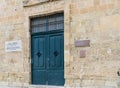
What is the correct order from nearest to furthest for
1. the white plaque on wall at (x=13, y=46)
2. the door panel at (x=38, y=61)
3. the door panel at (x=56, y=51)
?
the door panel at (x=56, y=51) < the door panel at (x=38, y=61) < the white plaque on wall at (x=13, y=46)

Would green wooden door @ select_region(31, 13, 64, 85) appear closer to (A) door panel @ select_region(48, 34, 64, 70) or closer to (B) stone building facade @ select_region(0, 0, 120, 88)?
(A) door panel @ select_region(48, 34, 64, 70)

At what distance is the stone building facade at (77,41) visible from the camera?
9.83 metres

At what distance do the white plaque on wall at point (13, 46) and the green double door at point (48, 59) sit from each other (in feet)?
2.14

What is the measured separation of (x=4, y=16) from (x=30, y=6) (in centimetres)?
172

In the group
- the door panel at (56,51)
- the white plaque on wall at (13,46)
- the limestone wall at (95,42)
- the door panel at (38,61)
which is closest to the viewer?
the limestone wall at (95,42)

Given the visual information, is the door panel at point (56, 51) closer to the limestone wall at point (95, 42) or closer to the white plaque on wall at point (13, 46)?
the limestone wall at point (95, 42)

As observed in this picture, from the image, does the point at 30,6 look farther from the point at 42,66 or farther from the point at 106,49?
the point at 106,49

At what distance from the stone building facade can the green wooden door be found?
206mm

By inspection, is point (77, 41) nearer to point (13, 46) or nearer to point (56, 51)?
point (56, 51)

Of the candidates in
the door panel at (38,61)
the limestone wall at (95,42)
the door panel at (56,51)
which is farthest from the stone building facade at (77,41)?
the door panel at (56,51)

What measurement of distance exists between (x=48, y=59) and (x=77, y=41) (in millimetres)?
1649

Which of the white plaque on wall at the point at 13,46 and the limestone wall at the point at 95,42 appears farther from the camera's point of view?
the white plaque on wall at the point at 13,46

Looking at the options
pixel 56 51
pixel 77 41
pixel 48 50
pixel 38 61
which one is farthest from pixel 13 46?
pixel 77 41

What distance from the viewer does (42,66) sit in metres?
12.3
